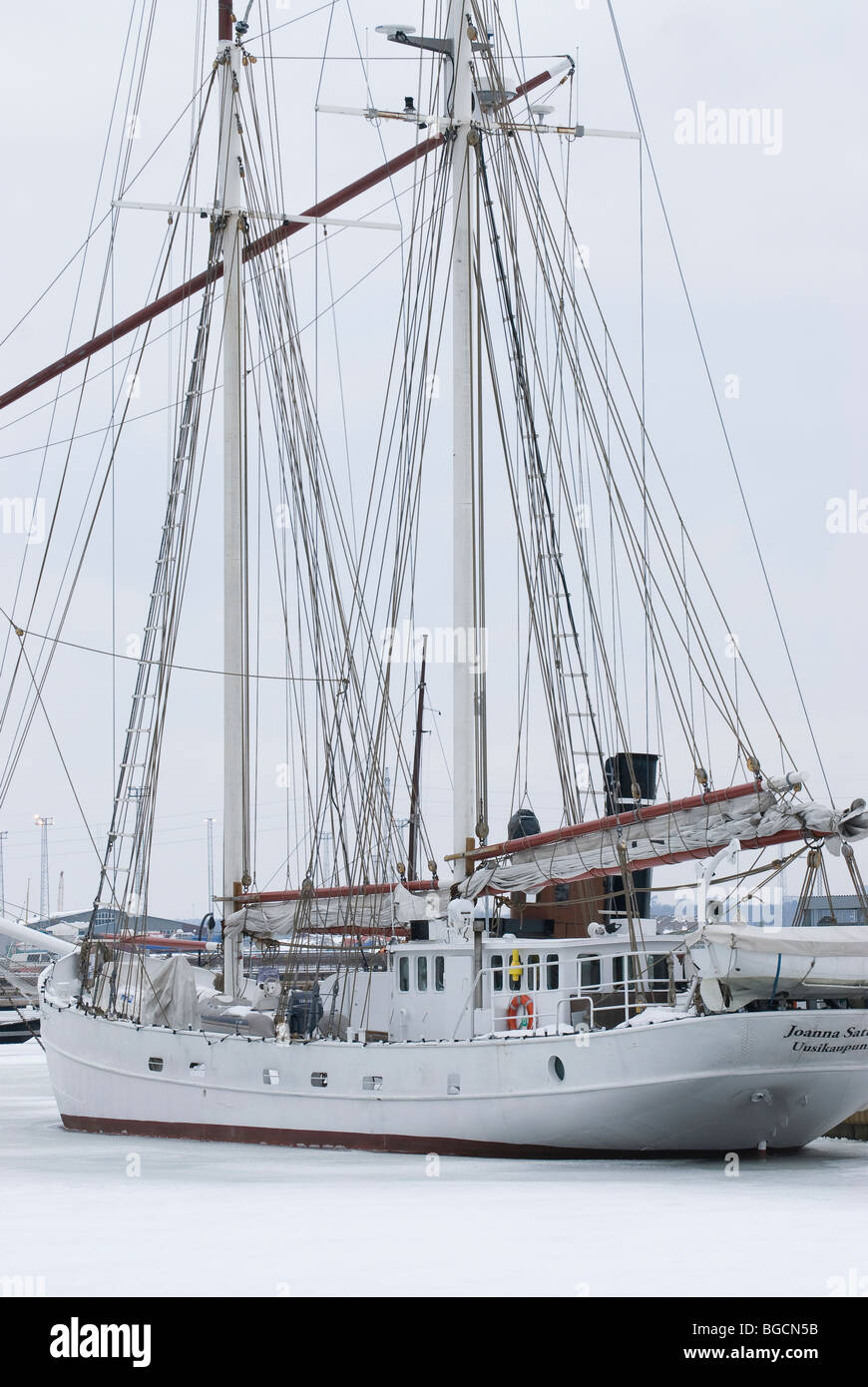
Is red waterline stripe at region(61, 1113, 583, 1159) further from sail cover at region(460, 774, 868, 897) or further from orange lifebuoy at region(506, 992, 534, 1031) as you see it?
sail cover at region(460, 774, 868, 897)

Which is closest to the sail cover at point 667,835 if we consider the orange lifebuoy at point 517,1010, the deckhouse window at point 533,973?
the deckhouse window at point 533,973

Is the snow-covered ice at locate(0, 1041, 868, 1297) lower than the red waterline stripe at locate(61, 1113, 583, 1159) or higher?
lower

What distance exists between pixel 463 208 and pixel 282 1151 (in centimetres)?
1957

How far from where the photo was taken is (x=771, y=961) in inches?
1128

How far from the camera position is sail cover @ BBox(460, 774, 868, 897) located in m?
29.5

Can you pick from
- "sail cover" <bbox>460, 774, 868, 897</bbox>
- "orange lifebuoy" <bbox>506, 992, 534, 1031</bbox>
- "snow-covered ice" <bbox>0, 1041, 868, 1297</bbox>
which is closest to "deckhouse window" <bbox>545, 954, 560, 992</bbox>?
"orange lifebuoy" <bbox>506, 992, 534, 1031</bbox>

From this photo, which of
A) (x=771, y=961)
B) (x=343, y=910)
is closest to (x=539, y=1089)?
(x=771, y=961)

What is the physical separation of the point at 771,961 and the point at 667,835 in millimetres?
3486

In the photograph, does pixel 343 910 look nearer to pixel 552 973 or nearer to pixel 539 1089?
pixel 552 973

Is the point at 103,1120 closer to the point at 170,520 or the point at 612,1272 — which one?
the point at 170,520

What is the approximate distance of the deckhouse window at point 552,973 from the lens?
107 feet

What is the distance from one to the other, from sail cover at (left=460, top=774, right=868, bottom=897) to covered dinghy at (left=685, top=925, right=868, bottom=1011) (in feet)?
5.26

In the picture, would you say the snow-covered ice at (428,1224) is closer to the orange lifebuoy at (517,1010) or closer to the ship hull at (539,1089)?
the ship hull at (539,1089)
